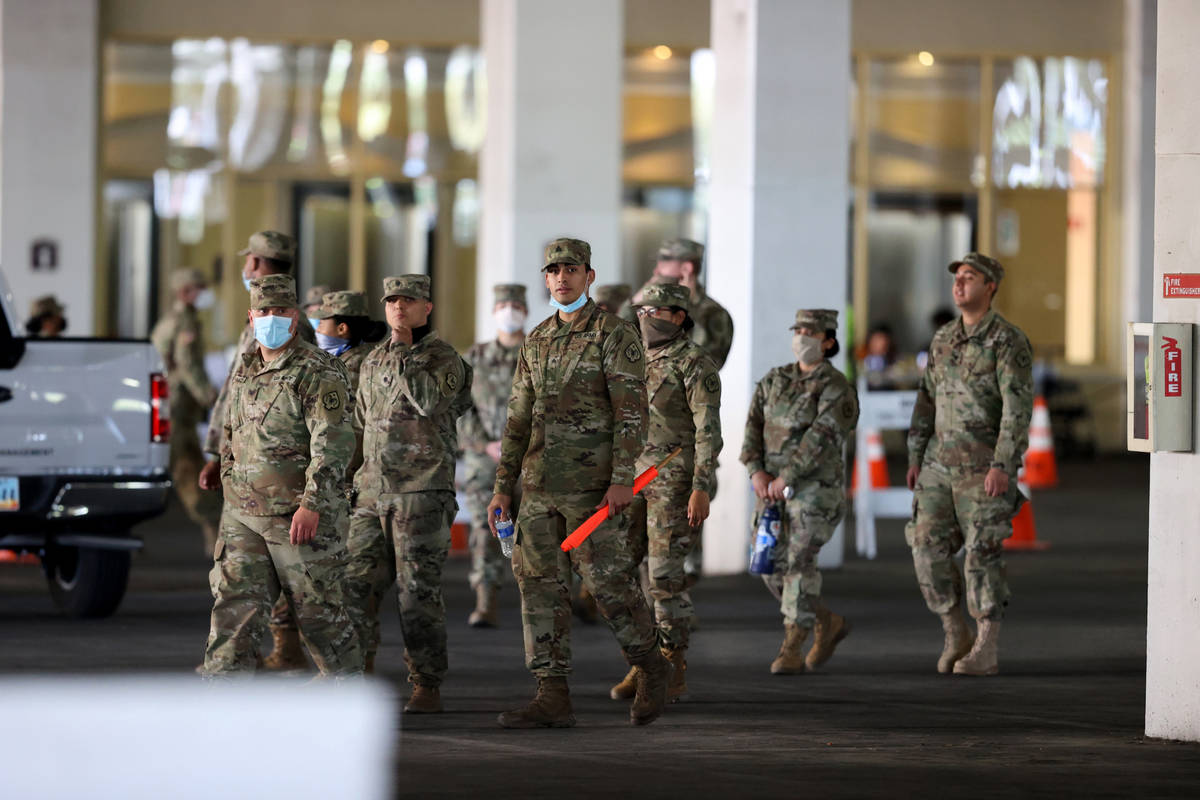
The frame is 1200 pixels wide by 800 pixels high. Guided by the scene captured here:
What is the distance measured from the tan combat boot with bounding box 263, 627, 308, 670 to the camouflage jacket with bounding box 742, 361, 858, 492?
100 inches

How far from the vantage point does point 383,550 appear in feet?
32.2

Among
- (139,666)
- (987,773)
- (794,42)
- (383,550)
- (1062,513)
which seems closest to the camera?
(987,773)

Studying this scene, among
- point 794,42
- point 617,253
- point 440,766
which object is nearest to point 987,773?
point 440,766

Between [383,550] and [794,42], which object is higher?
[794,42]

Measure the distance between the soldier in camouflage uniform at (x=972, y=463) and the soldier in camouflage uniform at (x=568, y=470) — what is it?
8.03 ft

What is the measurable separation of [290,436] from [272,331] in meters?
0.44

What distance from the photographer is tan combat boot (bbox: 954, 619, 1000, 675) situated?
36.4ft

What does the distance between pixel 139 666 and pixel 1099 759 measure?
4906 mm

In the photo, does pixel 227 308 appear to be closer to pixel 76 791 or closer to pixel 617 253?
pixel 617 253

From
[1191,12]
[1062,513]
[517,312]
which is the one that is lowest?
[1062,513]

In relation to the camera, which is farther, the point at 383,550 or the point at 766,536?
the point at 766,536

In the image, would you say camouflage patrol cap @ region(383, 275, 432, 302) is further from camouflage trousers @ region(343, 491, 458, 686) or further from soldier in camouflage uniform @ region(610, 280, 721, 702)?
soldier in camouflage uniform @ region(610, 280, 721, 702)

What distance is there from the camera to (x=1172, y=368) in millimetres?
8992

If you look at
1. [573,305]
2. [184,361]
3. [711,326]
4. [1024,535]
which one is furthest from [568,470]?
[1024,535]
